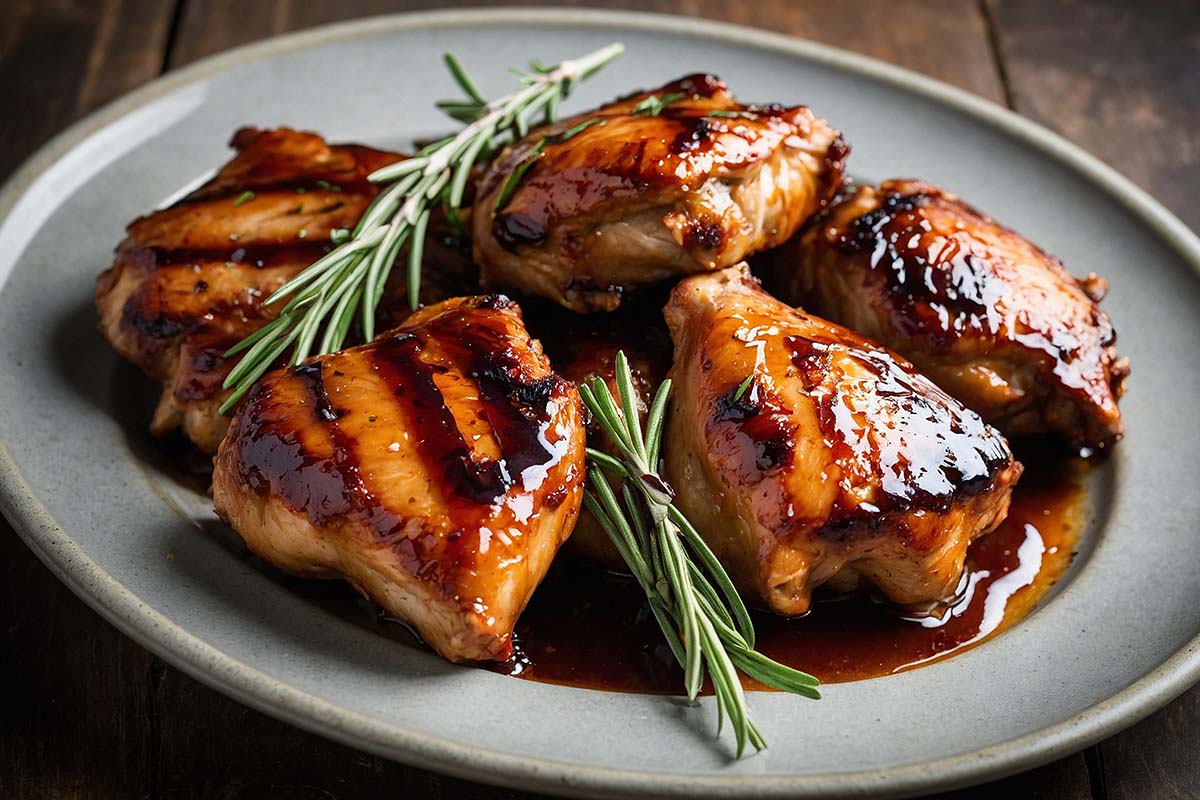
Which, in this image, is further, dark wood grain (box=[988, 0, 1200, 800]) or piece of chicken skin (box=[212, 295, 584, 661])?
dark wood grain (box=[988, 0, 1200, 800])

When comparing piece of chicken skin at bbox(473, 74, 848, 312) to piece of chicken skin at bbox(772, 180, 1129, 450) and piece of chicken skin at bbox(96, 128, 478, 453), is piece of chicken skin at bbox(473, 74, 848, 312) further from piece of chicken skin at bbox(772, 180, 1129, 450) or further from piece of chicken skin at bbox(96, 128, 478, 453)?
piece of chicken skin at bbox(96, 128, 478, 453)

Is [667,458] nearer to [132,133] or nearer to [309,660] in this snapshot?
[309,660]

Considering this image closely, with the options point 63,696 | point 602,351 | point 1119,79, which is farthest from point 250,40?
point 1119,79

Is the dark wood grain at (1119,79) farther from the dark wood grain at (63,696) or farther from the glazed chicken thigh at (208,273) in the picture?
the dark wood grain at (63,696)

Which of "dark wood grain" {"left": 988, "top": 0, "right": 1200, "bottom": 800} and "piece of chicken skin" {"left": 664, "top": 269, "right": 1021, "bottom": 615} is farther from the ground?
"piece of chicken skin" {"left": 664, "top": 269, "right": 1021, "bottom": 615}

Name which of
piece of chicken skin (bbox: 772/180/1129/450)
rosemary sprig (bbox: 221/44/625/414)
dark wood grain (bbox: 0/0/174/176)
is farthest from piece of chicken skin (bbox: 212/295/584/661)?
dark wood grain (bbox: 0/0/174/176)

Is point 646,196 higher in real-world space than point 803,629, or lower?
higher

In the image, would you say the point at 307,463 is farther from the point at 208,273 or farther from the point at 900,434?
the point at 900,434
